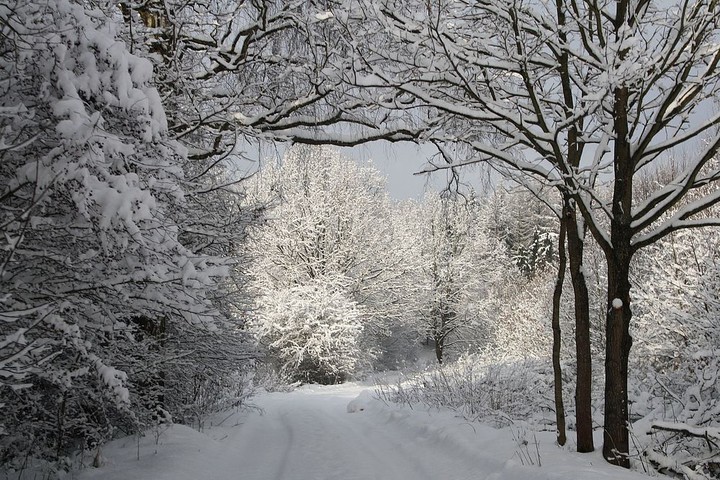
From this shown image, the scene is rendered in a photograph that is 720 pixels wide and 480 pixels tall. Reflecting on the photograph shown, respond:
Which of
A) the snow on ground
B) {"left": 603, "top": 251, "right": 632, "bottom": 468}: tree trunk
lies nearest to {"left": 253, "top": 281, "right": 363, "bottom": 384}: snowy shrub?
the snow on ground

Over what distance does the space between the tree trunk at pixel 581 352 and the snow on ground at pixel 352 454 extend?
31 centimetres

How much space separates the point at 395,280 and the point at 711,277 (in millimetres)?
15423

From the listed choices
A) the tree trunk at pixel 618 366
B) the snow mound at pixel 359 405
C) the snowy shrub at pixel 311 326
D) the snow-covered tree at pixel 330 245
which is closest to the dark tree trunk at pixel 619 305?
the tree trunk at pixel 618 366

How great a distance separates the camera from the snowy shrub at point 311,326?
19.5 metres

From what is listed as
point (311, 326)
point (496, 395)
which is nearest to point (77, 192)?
point (496, 395)

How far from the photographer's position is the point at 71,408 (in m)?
4.61

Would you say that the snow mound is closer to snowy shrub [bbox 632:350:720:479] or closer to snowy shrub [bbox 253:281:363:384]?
snowy shrub [bbox 632:350:720:479]

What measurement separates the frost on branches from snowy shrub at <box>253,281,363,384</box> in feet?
53.0

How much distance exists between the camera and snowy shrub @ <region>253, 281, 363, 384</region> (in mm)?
19531

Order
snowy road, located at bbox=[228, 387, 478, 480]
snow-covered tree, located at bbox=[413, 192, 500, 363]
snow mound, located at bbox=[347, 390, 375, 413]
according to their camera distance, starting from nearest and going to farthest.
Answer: snowy road, located at bbox=[228, 387, 478, 480]
snow mound, located at bbox=[347, 390, 375, 413]
snow-covered tree, located at bbox=[413, 192, 500, 363]

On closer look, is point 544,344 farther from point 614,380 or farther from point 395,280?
point 614,380

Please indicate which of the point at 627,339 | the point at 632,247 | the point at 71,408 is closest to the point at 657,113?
the point at 632,247

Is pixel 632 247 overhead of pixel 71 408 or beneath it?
overhead

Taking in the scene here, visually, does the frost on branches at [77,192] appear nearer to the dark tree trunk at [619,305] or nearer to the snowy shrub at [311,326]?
the dark tree trunk at [619,305]
